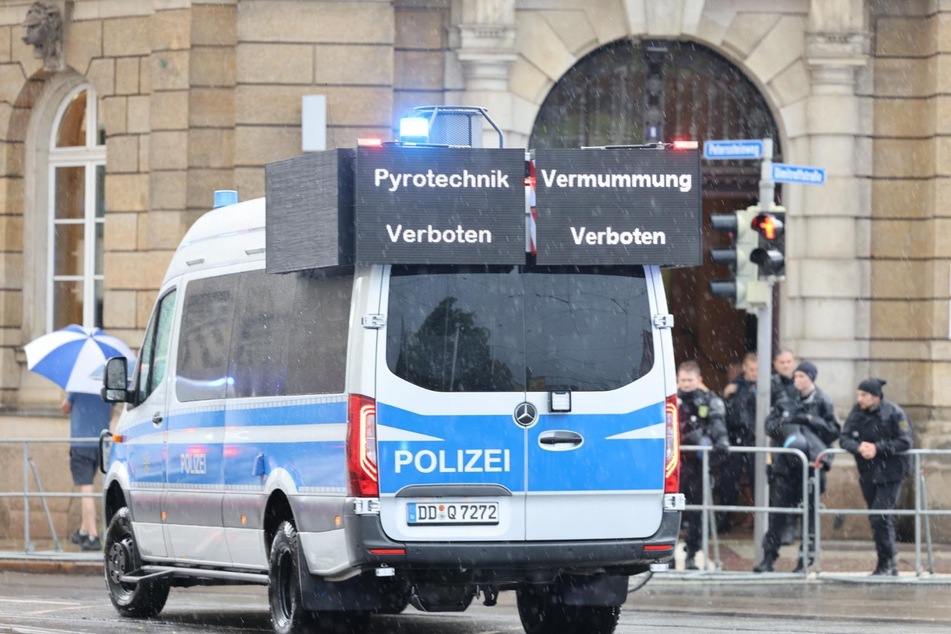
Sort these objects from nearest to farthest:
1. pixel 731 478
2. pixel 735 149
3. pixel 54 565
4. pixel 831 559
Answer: pixel 731 478
pixel 54 565
pixel 735 149
pixel 831 559

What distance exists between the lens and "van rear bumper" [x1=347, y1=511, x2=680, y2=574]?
9.62 m

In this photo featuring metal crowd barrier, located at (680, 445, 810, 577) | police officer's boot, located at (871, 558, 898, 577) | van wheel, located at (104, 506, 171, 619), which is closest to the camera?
van wheel, located at (104, 506, 171, 619)

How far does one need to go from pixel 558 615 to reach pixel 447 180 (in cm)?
257

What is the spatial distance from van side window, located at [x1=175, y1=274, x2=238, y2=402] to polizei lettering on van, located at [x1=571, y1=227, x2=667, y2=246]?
2.28m

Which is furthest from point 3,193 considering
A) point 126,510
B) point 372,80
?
point 126,510

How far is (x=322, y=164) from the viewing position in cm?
994

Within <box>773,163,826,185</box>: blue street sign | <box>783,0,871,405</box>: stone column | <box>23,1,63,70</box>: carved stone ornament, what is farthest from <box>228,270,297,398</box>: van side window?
<box>23,1,63,70</box>: carved stone ornament

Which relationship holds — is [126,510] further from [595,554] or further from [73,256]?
[73,256]

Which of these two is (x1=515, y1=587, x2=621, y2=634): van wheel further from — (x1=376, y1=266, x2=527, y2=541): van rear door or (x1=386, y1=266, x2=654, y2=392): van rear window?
(x1=386, y1=266, x2=654, y2=392): van rear window

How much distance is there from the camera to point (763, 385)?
1614cm

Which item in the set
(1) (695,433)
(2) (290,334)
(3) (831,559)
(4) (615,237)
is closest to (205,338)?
(2) (290,334)

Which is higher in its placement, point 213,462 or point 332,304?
point 332,304

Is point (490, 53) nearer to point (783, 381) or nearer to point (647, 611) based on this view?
point (783, 381)

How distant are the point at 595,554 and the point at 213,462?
2.53m
